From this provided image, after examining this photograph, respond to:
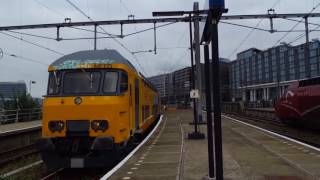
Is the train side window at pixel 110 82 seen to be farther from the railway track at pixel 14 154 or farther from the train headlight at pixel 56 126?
the railway track at pixel 14 154

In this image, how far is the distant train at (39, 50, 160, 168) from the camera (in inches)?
480

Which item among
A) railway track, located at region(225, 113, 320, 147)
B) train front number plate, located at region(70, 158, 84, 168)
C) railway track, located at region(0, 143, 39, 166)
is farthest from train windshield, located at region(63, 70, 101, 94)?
railway track, located at region(225, 113, 320, 147)

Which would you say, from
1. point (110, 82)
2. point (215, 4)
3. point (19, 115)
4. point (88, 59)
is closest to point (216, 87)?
point (215, 4)

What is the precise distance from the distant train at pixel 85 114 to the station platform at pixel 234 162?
0.87 m

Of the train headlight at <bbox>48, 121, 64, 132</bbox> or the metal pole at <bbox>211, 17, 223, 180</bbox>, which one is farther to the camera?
the train headlight at <bbox>48, 121, 64, 132</bbox>

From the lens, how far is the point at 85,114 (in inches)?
485

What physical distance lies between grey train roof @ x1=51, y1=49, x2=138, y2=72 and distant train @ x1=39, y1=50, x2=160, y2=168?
0.09ft

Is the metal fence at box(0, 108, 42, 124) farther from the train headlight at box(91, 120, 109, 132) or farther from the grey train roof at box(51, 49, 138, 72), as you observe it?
the train headlight at box(91, 120, 109, 132)

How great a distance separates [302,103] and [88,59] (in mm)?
15699

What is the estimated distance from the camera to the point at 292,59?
69625 mm

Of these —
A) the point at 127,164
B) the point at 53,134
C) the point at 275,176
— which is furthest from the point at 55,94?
the point at 275,176

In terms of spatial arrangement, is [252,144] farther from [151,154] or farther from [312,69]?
[312,69]

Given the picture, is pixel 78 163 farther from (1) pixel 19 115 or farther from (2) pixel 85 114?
(1) pixel 19 115

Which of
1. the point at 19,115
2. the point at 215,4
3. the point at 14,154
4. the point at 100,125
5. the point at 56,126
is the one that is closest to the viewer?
the point at 215,4
